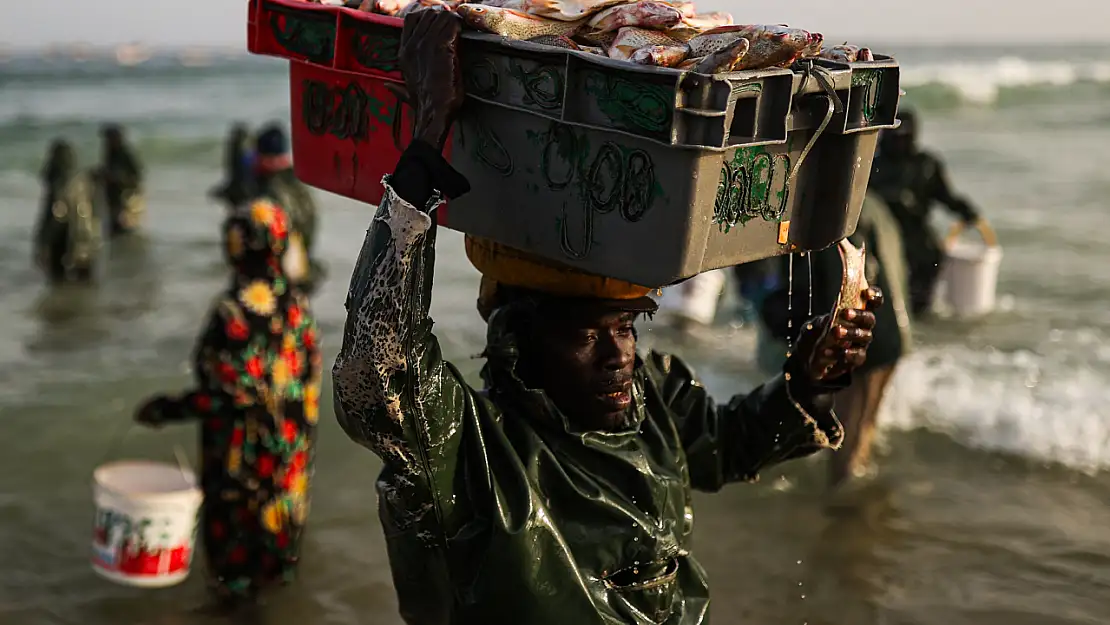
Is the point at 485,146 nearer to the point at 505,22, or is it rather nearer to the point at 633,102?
the point at 505,22

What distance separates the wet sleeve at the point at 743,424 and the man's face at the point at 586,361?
16.0 inches

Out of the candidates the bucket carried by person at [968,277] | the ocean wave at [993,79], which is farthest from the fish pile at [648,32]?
the ocean wave at [993,79]

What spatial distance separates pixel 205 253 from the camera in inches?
588

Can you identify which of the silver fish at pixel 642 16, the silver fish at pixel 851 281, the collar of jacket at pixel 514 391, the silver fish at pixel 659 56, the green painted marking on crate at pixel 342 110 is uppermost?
the silver fish at pixel 642 16

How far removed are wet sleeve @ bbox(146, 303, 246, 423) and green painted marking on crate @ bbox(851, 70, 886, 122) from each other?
3270 millimetres

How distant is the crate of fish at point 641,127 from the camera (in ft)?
7.26

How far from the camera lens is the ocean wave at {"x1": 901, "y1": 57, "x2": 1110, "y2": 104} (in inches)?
1411

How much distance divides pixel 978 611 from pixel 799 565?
839 mm

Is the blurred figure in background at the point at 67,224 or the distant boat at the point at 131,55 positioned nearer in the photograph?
the blurred figure in background at the point at 67,224

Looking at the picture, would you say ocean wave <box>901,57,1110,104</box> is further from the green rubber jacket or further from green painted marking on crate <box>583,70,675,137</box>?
green painted marking on crate <box>583,70,675,137</box>

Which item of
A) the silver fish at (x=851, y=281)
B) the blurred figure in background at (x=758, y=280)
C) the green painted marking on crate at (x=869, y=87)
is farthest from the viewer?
the blurred figure in background at (x=758, y=280)

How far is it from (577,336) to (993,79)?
38793 mm

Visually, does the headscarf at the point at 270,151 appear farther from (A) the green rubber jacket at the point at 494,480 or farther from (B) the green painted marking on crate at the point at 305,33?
(A) the green rubber jacket at the point at 494,480

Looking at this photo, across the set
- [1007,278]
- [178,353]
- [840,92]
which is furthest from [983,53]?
[840,92]
